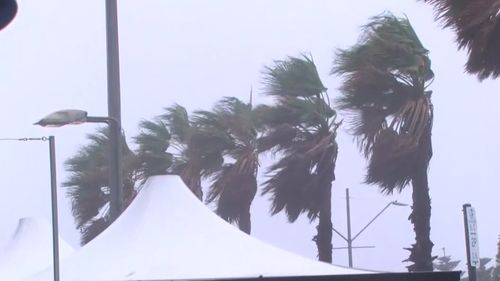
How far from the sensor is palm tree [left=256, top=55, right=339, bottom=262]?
2064cm

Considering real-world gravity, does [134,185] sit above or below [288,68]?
below

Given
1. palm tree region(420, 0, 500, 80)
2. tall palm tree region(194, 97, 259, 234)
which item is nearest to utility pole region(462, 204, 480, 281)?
palm tree region(420, 0, 500, 80)

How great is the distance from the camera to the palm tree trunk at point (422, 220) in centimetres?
1762

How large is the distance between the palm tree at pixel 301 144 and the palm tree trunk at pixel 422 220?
295cm

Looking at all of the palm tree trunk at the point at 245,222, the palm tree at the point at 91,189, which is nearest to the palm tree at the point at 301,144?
the palm tree trunk at the point at 245,222

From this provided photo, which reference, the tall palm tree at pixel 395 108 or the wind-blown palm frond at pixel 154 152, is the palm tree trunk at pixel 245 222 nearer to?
the wind-blown palm frond at pixel 154 152

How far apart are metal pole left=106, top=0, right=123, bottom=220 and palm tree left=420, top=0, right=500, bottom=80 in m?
3.88

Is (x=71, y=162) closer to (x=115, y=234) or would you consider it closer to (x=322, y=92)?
(x=322, y=92)

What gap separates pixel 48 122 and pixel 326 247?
9215mm

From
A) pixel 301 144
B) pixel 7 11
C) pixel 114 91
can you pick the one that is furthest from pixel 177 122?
pixel 7 11

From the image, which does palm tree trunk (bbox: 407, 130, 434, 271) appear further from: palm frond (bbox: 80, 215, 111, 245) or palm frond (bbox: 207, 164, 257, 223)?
palm frond (bbox: 80, 215, 111, 245)

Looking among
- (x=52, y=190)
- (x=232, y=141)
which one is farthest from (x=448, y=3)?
(x=232, y=141)

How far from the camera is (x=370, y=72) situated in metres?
18.1

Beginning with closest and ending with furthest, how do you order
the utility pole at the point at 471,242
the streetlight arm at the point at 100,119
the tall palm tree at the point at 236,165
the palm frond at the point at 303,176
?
the utility pole at the point at 471,242, the streetlight arm at the point at 100,119, the palm frond at the point at 303,176, the tall palm tree at the point at 236,165
